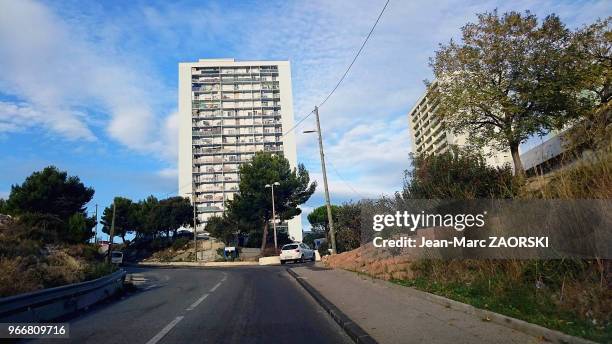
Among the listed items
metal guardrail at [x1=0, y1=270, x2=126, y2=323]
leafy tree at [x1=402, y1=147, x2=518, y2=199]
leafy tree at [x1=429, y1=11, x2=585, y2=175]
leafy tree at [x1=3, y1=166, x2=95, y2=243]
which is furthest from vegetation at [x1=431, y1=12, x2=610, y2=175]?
leafy tree at [x1=3, y1=166, x2=95, y2=243]

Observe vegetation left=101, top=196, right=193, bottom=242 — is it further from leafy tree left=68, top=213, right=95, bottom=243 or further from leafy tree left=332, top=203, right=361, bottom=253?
leafy tree left=332, top=203, right=361, bottom=253

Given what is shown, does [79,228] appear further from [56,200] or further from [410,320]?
[410,320]

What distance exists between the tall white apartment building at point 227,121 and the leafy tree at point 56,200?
53605 millimetres

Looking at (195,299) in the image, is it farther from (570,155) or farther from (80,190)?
(80,190)

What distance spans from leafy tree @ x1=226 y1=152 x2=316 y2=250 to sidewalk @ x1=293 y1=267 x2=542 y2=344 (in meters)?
42.6

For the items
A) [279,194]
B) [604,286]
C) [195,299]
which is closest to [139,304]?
[195,299]

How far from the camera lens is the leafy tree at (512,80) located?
60.8 feet

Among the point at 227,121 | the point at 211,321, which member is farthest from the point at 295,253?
the point at 227,121

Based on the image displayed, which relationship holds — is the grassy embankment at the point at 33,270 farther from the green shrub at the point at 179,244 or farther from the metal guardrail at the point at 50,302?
the green shrub at the point at 179,244

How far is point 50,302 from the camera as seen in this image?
960 centimetres

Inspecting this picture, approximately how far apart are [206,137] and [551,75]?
327 feet

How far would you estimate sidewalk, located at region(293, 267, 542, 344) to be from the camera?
19.9 ft

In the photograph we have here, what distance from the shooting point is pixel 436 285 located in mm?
10555

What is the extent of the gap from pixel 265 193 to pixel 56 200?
2292 centimetres
